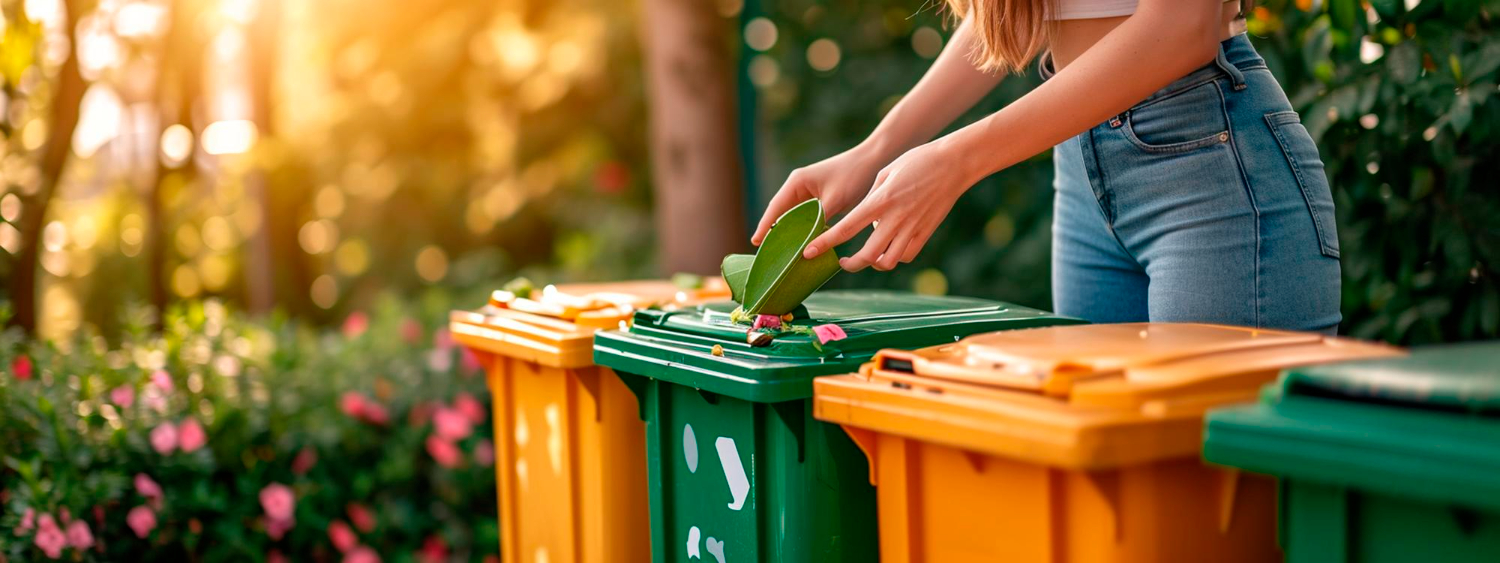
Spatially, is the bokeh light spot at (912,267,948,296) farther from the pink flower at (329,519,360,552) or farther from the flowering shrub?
the pink flower at (329,519,360,552)

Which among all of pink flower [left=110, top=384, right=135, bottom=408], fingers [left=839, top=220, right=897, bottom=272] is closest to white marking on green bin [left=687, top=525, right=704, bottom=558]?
fingers [left=839, top=220, right=897, bottom=272]

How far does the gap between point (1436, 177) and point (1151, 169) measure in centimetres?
122

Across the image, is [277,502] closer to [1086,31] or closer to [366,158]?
[1086,31]

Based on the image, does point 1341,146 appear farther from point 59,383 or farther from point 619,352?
point 59,383

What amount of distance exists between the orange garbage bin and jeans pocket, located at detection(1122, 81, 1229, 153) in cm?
109

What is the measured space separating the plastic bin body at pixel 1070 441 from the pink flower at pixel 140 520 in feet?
7.84

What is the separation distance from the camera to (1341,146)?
2.72m

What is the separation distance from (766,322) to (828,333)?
14 cm

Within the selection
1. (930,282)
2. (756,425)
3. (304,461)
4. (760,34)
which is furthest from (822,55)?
(756,425)

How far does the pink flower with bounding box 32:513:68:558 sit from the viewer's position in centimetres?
302

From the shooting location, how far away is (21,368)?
339cm

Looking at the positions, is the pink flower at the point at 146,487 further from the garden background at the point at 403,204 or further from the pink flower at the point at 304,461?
the pink flower at the point at 304,461

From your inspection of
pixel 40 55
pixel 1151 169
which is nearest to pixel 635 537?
pixel 1151 169

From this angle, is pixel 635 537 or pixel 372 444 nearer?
pixel 635 537
